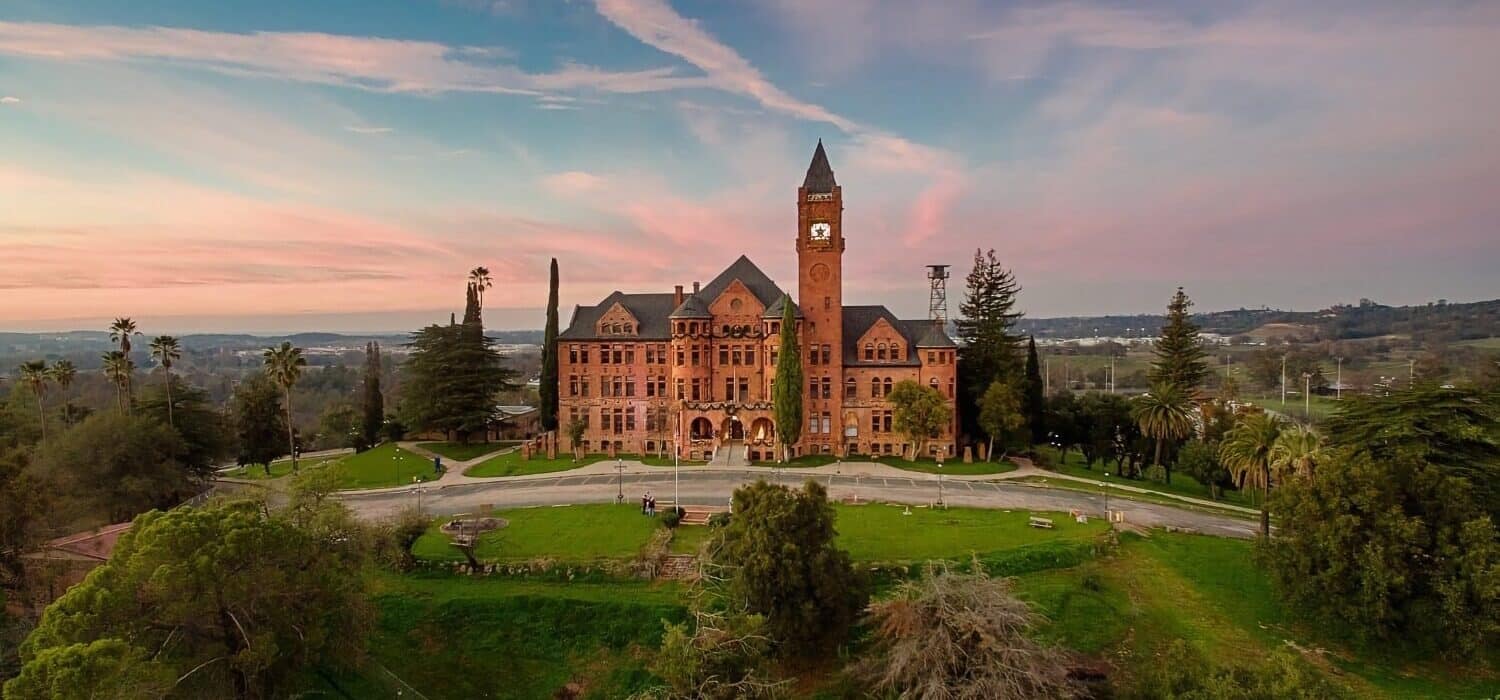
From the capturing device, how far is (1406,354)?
13438 centimetres

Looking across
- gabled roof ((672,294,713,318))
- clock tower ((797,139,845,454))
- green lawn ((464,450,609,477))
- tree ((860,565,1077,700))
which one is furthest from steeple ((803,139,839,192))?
tree ((860,565,1077,700))

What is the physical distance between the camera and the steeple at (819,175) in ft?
174

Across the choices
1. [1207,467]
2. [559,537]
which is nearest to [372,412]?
[559,537]

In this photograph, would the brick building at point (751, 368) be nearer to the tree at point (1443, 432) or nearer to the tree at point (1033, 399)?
the tree at point (1033, 399)

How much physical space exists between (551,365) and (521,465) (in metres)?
11.2

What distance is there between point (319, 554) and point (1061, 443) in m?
53.7

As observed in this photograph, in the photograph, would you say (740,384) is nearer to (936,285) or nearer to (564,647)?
(936,285)

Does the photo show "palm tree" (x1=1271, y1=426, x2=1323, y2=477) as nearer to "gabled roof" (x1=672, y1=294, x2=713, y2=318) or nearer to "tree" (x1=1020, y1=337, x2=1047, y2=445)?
"tree" (x1=1020, y1=337, x2=1047, y2=445)

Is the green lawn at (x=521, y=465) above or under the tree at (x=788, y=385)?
under

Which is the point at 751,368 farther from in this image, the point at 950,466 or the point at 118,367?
the point at 118,367

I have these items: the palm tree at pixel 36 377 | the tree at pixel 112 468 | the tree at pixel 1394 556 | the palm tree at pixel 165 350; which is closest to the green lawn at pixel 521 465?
the tree at pixel 112 468

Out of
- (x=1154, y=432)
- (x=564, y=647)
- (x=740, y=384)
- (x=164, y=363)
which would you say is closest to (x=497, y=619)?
(x=564, y=647)

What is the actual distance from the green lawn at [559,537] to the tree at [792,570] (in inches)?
347

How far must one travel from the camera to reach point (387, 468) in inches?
1903
